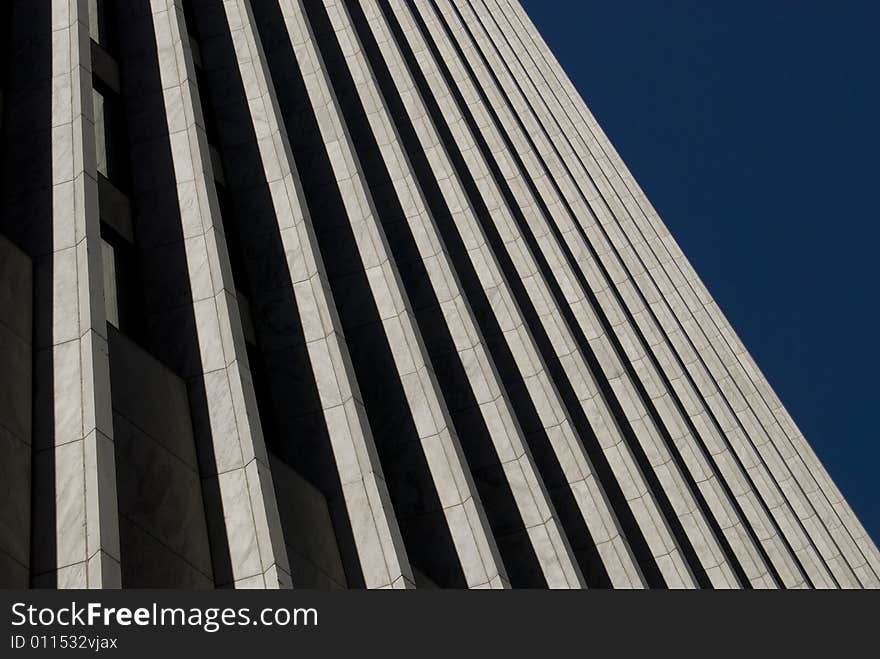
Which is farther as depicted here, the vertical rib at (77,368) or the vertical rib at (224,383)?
the vertical rib at (224,383)

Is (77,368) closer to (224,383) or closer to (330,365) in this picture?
(224,383)

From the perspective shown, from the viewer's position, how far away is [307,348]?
871 inches

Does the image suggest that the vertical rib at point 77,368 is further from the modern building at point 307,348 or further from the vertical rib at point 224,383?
Answer: the vertical rib at point 224,383

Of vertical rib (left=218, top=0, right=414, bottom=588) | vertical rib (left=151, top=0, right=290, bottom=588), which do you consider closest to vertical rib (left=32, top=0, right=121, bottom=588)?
vertical rib (left=151, top=0, right=290, bottom=588)

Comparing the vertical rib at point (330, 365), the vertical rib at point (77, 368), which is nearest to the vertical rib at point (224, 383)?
the vertical rib at point (330, 365)

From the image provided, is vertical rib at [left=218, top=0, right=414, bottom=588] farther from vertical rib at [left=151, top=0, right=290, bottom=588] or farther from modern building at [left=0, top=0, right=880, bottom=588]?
vertical rib at [left=151, top=0, right=290, bottom=588]

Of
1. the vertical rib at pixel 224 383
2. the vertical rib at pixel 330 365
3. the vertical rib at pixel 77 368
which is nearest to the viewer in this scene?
the vertical rib at pixel 77 368

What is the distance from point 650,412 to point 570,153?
58.9 ft

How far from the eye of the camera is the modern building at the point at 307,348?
16.6 meters

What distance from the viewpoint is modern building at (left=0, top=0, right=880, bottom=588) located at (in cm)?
1662

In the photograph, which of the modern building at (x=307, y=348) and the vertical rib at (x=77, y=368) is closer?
the vertical rib at (x=77, y=368)

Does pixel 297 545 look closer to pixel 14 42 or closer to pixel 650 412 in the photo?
pixel 14 42

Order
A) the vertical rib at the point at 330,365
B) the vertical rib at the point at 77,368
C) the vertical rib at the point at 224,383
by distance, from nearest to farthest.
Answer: the vertical rib at the point at 77,368 < the vertical rib at the point at 224,383 < the vertical rib at the point at 330,365

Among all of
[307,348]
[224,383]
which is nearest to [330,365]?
[307,348]
